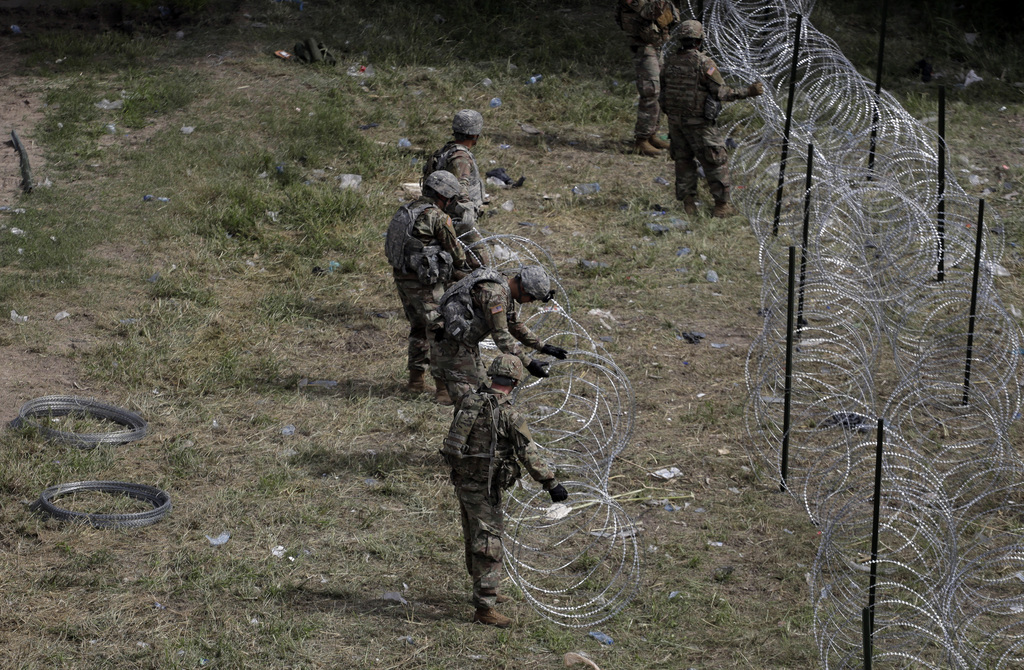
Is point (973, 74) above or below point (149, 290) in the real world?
above

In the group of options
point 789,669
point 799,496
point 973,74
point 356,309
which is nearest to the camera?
point 789,669

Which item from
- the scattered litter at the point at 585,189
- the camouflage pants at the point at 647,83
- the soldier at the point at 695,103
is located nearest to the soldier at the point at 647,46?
the camouflage pants at the point at 647,83

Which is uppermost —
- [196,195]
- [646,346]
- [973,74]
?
[973,74]

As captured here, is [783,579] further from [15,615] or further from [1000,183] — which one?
[1000,183]

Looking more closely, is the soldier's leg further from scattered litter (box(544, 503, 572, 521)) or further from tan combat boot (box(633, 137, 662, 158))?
tan combat boot (box(633, 137, 662, 158))

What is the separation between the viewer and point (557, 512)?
6406 mm

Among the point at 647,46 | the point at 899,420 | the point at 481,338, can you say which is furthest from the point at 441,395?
the point at 647,46

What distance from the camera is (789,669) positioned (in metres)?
5.14

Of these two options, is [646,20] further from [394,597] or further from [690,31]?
[394,597]

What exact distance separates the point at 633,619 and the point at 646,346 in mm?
3128

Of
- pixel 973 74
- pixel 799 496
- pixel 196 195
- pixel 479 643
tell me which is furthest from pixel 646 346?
pixel 973 74

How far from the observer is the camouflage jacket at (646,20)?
11328 millimetres

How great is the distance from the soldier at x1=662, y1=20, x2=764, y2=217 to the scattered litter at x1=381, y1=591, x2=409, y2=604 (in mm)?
5664

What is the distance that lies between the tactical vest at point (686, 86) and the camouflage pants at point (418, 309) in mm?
3504
